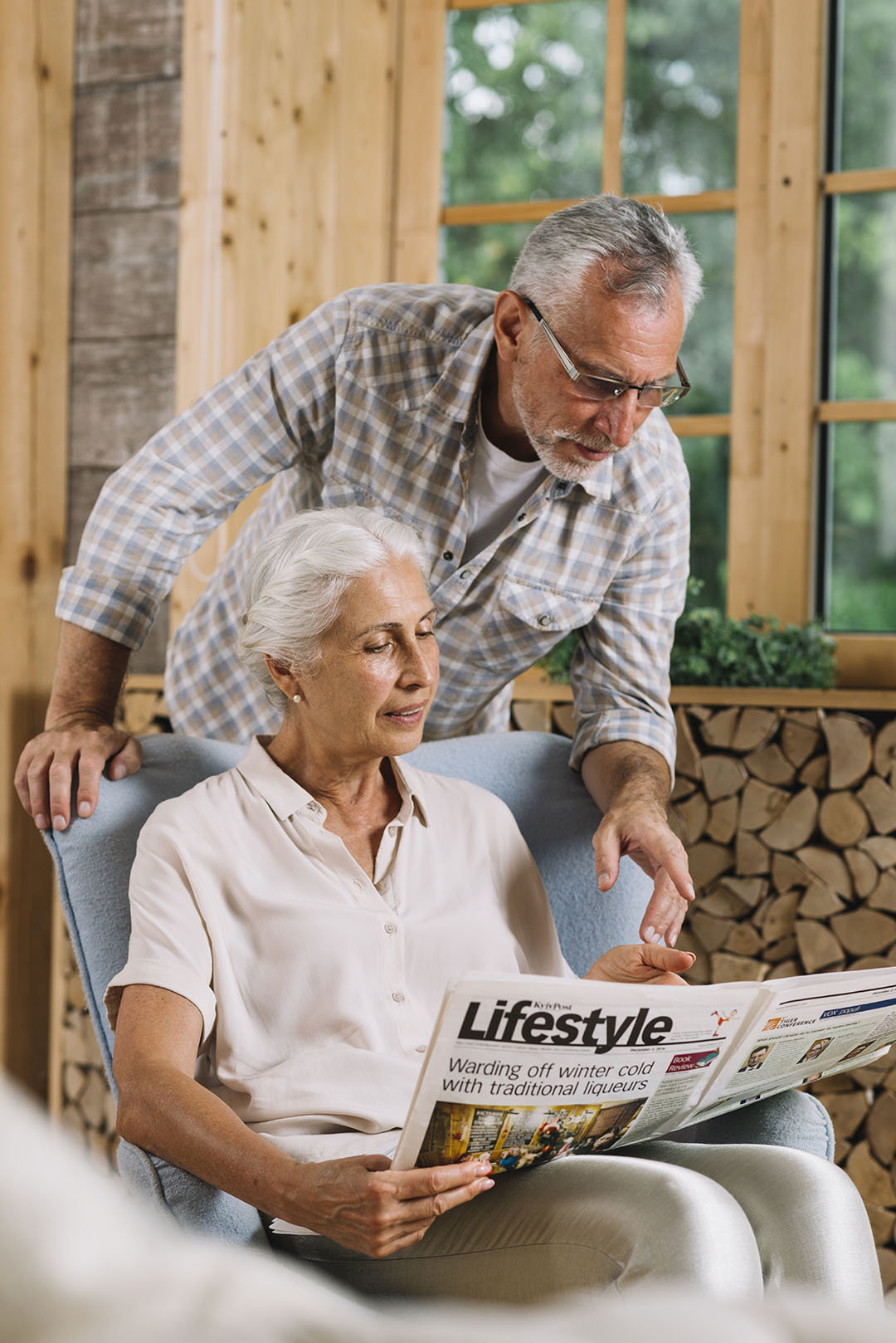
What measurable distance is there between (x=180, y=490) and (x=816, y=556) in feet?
4.97

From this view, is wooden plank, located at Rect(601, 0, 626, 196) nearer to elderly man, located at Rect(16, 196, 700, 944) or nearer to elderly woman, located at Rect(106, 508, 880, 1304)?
elderly man, located at Rect(16, 196, 700, 944)

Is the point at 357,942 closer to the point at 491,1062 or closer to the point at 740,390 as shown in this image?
the point at 491,1062

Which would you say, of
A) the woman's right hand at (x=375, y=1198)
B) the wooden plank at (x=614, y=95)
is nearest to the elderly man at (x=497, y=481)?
the woman's right hand at (x=375, y=1198)

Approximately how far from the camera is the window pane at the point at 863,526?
2.57m

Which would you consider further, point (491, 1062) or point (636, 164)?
point (636, 164)

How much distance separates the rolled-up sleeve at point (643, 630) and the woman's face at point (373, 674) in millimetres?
372

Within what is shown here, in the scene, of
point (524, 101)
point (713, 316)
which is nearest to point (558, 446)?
point (713, 316)

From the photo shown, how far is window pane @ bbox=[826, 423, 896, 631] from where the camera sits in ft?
8.44

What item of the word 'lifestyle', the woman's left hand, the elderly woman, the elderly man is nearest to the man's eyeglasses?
the elderly man

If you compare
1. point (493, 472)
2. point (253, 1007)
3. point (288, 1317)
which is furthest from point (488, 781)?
point (288, 1317)

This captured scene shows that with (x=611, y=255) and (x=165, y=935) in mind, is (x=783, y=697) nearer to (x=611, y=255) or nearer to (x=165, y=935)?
(x=611, y=255)

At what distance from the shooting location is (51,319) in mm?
2555

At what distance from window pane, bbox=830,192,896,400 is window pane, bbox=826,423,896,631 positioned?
10 cm

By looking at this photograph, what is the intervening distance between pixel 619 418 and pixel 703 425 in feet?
4.19
